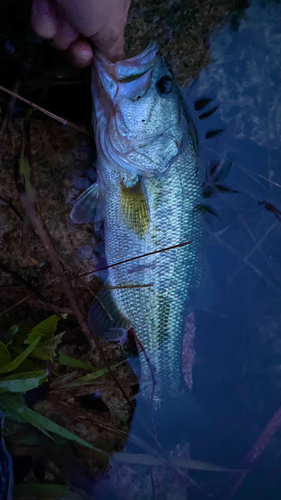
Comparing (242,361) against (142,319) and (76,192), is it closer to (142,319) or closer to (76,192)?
(142,319)

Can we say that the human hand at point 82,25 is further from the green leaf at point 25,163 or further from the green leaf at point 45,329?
the green leaf at point 45,329

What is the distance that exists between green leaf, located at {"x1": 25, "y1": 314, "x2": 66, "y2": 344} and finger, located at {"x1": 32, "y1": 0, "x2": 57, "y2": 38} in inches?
56.5

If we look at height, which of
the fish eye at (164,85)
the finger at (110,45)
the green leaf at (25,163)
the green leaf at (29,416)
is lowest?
the green leaf at (29,416)

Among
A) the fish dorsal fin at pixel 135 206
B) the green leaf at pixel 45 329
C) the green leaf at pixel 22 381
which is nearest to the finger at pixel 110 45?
the fish dorsal fin at pixel 135 206

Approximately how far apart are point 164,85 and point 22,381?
168 centimetres

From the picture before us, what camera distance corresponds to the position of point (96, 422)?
76.3 inches

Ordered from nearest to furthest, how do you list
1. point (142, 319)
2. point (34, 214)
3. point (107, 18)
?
point (107, 18) → point (142, 319) → point (34, 214)

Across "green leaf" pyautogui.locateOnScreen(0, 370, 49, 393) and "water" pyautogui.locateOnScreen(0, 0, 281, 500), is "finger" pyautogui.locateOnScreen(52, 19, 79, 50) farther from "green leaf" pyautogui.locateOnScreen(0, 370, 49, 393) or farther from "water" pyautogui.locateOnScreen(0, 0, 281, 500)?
"green leaf" pyautogui.locateOnScreen(0, 370, 49, 393)

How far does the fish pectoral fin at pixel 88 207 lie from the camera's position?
176cm

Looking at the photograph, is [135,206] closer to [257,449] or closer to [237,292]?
[237,292]

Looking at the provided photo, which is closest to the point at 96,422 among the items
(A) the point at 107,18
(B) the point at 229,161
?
(B) the point at 229,161

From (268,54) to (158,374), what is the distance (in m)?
2.14

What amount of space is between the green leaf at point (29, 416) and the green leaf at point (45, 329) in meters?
0.35

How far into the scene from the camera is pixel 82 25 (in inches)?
55.6
